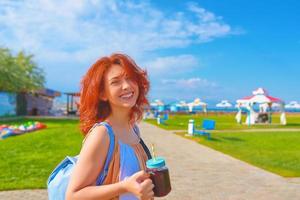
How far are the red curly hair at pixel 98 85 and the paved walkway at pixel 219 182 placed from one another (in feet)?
15.5

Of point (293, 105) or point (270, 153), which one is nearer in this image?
point (270, 153)

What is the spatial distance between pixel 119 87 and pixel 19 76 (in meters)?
38.7

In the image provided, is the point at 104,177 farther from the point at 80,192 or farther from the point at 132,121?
the point at 132,121

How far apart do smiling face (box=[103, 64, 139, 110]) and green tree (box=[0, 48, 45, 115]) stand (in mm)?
36583

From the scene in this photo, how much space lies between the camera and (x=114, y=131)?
2244 mm

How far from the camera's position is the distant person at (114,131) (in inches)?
79.0

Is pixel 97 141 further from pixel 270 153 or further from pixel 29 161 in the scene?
pixel 270 153

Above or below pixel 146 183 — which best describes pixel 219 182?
below

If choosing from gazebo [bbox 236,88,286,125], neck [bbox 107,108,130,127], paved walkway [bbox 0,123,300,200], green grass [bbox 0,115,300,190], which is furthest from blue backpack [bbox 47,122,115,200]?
gazebo [bbox 236,88,286,125]

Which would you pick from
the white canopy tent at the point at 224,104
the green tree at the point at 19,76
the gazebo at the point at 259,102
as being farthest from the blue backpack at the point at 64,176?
the white canopy tent at the point at 224,104

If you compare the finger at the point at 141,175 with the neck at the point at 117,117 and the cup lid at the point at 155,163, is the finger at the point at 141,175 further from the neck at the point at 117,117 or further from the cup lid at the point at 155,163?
the neck at the point at 117,117

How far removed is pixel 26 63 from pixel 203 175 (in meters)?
39.8

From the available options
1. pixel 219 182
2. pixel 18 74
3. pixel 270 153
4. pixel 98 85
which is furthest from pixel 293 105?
pixel 98 85

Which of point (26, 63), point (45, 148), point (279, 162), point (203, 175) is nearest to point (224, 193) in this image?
point (203, 175)
